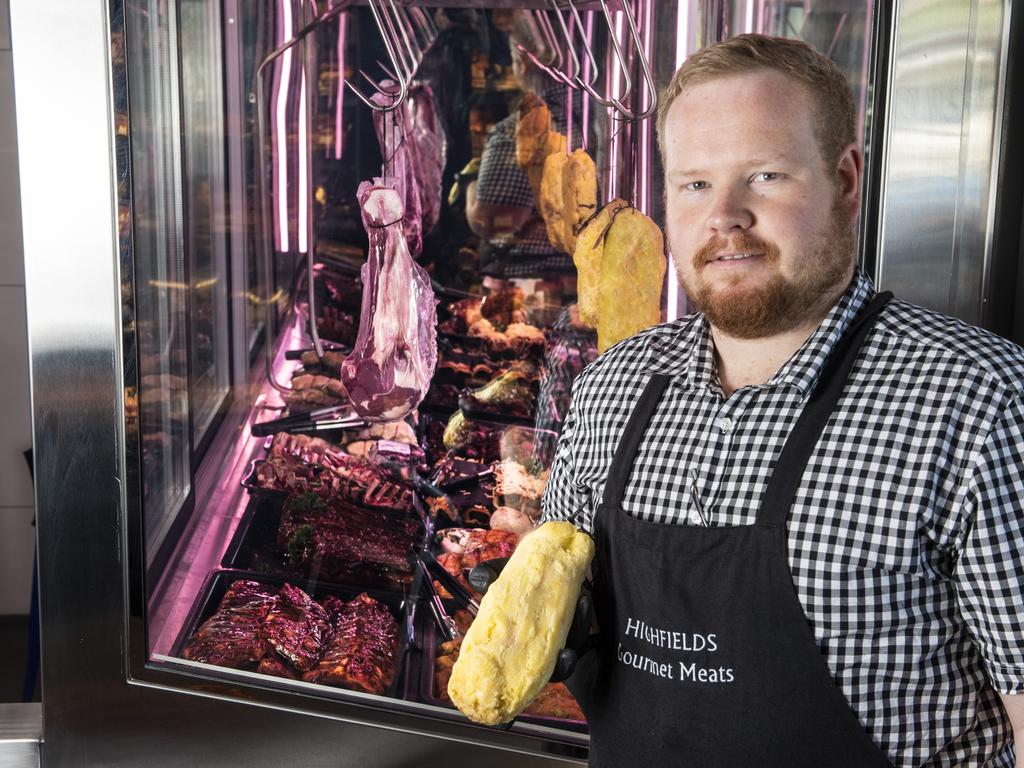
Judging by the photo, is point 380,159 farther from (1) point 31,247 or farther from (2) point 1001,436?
(2) point 1001,436

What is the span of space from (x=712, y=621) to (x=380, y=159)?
103cm

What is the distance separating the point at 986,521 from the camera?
101cm

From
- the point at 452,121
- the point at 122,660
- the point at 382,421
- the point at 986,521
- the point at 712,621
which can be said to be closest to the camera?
the point at 986,521

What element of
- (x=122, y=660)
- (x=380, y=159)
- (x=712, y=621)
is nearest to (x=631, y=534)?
(x=712, y=621)

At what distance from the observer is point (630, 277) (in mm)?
1665

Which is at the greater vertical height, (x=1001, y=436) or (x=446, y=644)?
(x=1001, y=436)

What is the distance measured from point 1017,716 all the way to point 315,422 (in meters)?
1.25

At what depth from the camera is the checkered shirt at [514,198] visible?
1.70m

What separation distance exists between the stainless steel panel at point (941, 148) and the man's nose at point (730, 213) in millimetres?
491

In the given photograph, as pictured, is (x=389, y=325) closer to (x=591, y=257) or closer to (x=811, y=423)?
(x=591, y=257)

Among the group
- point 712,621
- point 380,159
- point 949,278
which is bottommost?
point 712,621

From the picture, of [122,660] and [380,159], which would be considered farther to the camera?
[122,660]

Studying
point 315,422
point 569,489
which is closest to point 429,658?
point 315,422

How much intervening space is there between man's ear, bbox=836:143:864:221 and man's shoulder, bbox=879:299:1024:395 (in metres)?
0.14
